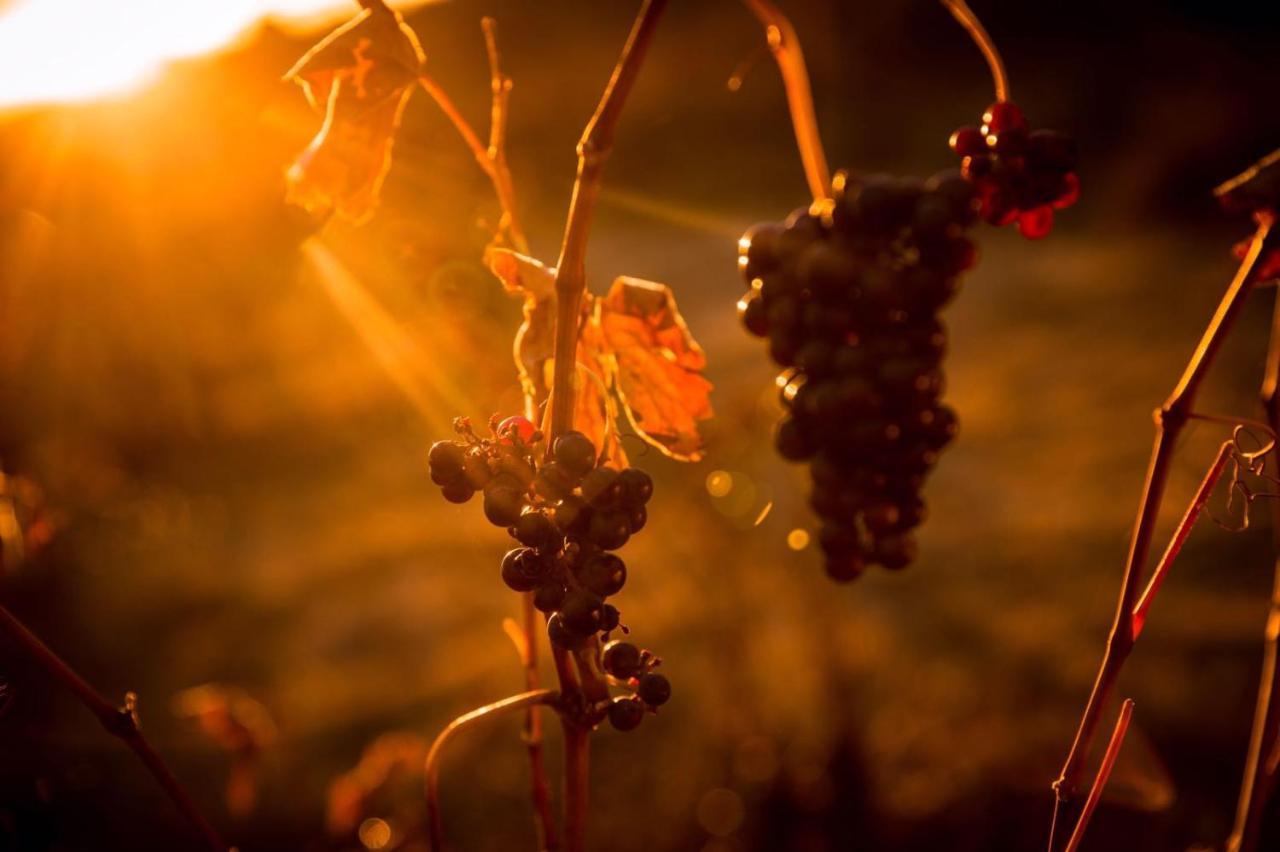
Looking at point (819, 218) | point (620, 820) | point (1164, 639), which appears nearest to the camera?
point (819, 218)

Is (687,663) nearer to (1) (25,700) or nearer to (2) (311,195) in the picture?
(1) (25,700)

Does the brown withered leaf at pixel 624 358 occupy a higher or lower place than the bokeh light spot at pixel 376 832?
higher

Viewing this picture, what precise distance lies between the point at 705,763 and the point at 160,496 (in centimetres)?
301

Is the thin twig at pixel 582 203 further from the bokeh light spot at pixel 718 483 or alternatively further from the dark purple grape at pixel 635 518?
the bokeh light spot at pixel 718 483

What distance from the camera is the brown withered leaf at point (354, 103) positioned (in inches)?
26.1

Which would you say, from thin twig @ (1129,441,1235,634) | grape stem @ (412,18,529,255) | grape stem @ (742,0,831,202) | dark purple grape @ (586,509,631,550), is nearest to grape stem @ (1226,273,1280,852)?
thin twig @ (1129,441,1235,634)

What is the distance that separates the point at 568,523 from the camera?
0.56 metres

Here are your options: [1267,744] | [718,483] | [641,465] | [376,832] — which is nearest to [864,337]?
[1267,744]

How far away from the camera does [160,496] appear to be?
13.9 ft

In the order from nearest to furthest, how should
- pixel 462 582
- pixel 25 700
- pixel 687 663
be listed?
pixel 25 700
pixel 687 663
pixel 462 582

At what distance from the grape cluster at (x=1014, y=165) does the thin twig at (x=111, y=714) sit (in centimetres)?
64

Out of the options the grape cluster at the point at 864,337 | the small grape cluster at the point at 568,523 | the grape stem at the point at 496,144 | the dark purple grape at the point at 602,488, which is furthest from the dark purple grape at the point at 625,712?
the grape stem at the point at 496,144

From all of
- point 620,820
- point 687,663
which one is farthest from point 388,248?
point 687,663

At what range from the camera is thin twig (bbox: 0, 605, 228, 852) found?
0.59 metres
